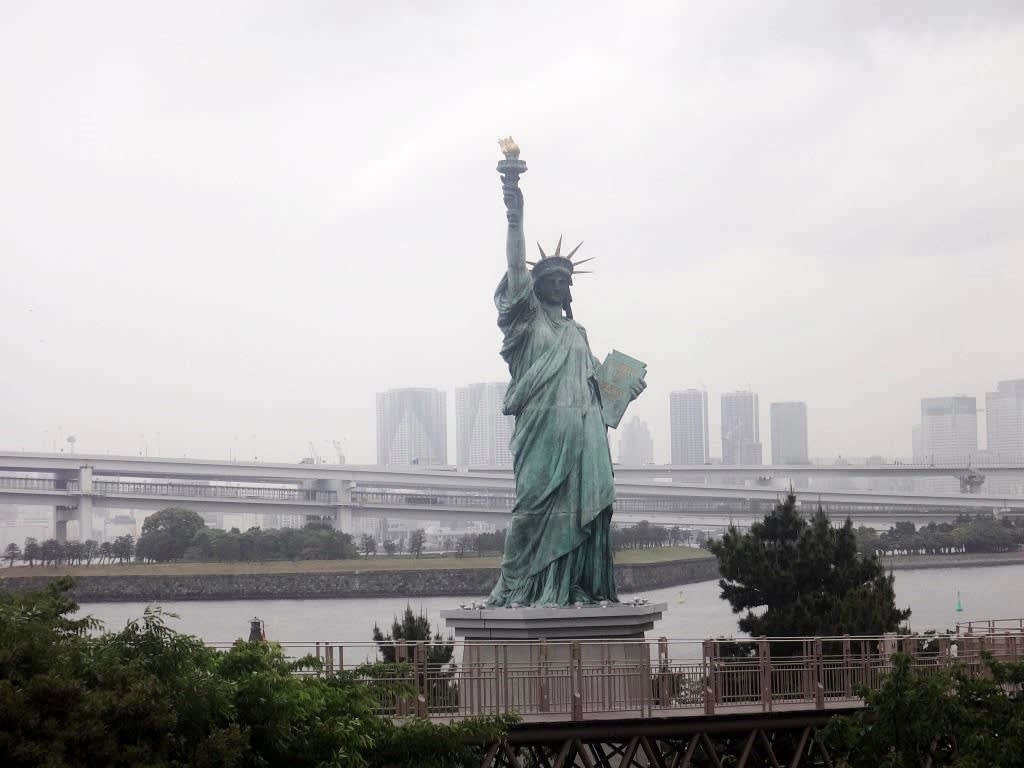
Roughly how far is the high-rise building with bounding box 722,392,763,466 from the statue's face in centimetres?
11352

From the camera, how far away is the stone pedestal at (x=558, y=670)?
1686 centimetres

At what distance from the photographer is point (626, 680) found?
17.4 metres

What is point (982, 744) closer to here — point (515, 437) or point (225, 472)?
point (515, 437)

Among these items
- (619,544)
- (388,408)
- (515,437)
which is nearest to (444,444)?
(388,408)

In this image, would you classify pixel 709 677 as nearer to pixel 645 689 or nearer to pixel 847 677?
pixel 645 689

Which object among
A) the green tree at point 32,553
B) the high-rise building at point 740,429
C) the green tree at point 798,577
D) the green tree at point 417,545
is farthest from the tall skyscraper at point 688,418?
the green tree at point 798,577

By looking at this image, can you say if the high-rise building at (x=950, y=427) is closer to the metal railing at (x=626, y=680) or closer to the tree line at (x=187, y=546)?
the tree line at (x=187, y=546)

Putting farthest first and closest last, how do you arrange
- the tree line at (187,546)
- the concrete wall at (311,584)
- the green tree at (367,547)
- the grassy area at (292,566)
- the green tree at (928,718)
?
the green tree at (367,547) → the tree line at (187,546) → the grassy area at (292,566) → the concrete wall at (311,584) → the green tree at (928,718)

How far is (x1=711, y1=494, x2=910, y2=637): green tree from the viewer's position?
93.9 ft

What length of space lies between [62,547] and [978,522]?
45.4 m

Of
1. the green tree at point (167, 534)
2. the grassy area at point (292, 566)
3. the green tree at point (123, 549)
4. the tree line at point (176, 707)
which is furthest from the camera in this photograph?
the green tree at point (123, 549)

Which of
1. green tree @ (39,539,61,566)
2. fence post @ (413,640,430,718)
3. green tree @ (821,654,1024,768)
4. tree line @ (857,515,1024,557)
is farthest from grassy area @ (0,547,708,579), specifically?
green tree @ (821,654,1024,768)

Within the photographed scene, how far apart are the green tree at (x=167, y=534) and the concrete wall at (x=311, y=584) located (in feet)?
22.6

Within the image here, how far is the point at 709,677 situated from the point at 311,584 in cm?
6108
